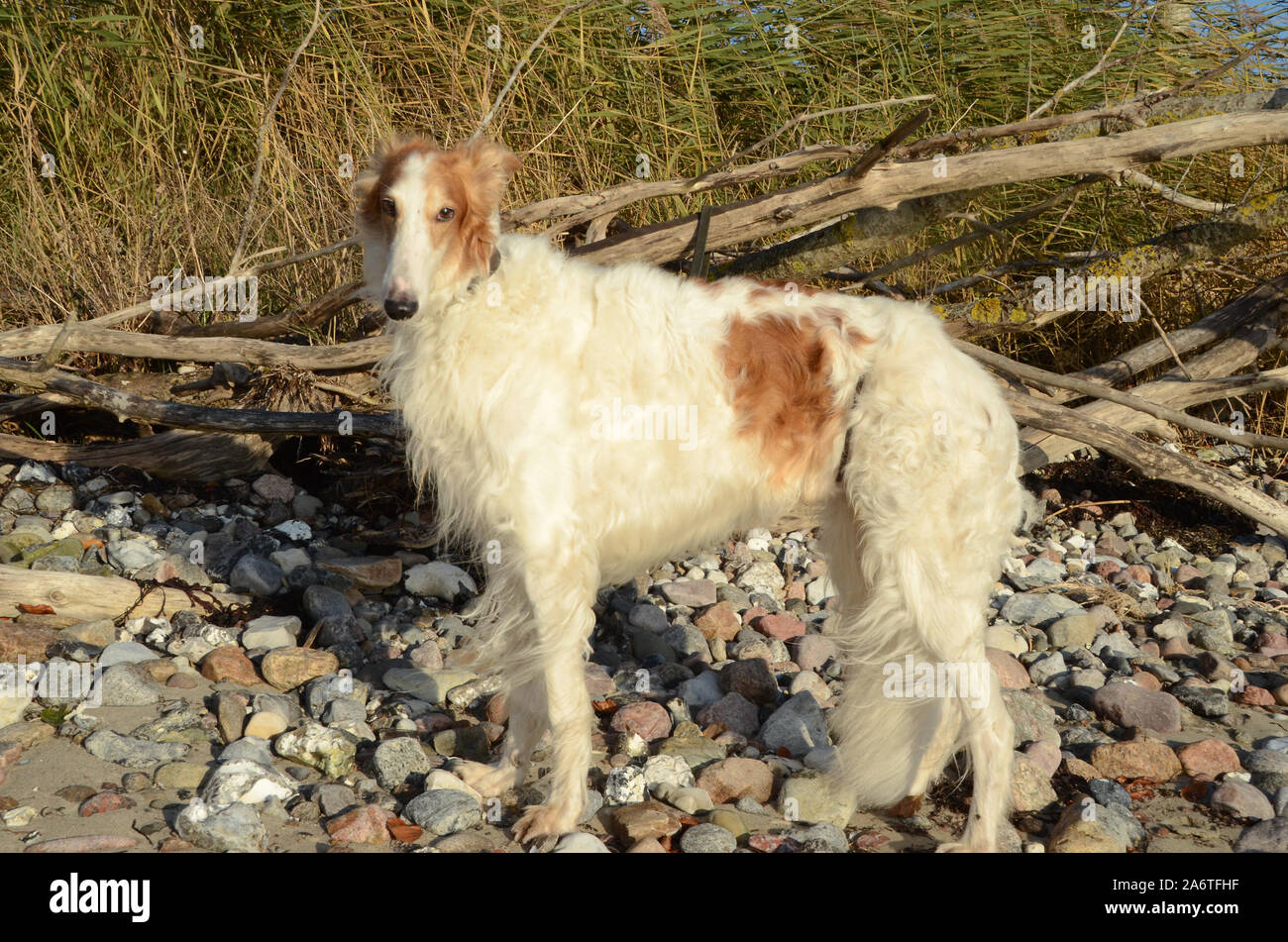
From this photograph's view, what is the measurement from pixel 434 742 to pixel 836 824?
1455 mm

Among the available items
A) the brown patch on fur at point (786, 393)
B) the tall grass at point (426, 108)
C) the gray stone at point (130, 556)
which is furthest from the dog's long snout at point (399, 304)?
the tall grass at point (426, 108)

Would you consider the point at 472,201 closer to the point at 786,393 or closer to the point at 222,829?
the point at 786,393

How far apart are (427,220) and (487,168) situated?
12.1 inches

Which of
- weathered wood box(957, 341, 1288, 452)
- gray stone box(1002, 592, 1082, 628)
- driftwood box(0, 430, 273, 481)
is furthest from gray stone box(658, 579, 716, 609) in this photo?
driftwood box(0, 430, 273, 481)

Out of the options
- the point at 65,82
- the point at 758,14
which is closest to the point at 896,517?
the point at 758,14

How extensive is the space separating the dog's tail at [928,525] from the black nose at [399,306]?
145 centimetres

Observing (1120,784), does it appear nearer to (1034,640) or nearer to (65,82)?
(1034,640)

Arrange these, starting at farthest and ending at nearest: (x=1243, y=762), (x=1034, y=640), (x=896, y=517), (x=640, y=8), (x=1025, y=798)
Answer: (x=640, y=8)
(x=1034, y=640)
(x=1243, y=762)
(x=1025, y=798)
(x=896, y=517)

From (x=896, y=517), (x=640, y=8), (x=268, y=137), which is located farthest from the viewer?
(x=640, y=8)

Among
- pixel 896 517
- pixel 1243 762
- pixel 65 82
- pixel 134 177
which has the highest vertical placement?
pixel 65 82

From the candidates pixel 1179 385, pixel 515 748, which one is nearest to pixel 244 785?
pixel 515 748

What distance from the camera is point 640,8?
8.20 meters

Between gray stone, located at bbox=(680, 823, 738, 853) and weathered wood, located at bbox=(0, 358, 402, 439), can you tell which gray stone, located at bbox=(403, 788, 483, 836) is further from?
weathered wood, located at bbox=(0, 358, 402, 439)

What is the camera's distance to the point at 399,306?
10.6 feet
